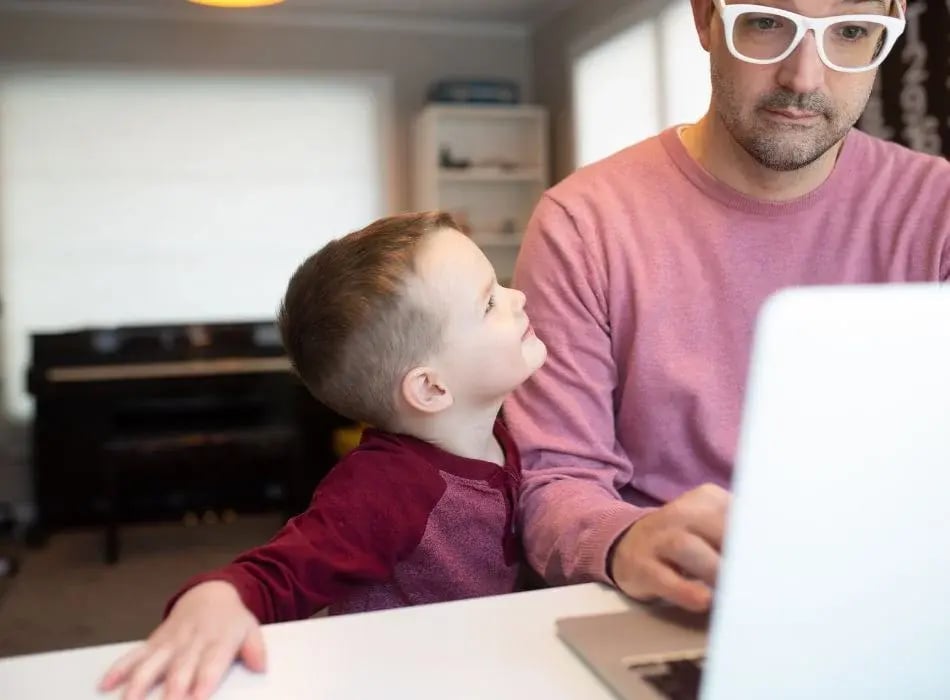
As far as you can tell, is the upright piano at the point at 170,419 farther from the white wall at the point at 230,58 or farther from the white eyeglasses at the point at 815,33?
the white eyeglasses at the point at 815,33

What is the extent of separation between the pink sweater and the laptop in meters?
0.56

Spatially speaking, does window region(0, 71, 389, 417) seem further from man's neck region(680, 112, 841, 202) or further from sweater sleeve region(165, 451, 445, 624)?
sweater sleeve region(165, 451, 445, 624)

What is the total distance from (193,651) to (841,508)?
0.39 metres

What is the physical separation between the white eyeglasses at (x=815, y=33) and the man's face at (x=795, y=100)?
1cm

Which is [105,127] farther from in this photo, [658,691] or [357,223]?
[658,691]

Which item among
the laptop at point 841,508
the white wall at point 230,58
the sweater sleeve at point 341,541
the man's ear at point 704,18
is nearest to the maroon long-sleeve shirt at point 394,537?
the sweater sleeve at point 341,541

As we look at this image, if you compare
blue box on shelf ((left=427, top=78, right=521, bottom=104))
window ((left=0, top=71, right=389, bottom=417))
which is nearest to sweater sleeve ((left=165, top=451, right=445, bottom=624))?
window ((left=0, top=71, right=389, bottom=417))

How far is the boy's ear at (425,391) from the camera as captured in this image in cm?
90

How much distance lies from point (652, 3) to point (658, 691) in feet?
12.5

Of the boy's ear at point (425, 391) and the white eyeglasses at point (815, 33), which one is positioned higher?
the white eyeglasses at point (815, 33)

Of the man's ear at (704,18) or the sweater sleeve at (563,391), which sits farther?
the man's ear at (704,18)

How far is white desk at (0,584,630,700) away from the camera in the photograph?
55 centimetres

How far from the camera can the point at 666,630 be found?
633mm

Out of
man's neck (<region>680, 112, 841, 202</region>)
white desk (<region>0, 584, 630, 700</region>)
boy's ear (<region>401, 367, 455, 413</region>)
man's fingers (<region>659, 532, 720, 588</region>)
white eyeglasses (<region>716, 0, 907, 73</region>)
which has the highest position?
white eyeglasses (<region>716, 0, 907, 73</region>)
